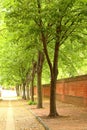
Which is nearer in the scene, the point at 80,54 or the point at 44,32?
the point at 44,32

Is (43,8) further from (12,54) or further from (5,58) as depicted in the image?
(5,58)

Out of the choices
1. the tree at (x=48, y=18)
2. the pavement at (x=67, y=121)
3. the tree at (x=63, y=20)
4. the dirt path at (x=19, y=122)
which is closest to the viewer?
the pavement at (x=67, y=121)

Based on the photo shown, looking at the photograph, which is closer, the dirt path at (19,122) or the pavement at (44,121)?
the pavement at (44,121)

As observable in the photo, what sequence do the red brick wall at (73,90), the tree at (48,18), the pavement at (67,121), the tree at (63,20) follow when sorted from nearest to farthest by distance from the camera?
the pavement at (67,121) → the tree at (63,20) → the tree at (48,18) → the red brick wall at (73,90)

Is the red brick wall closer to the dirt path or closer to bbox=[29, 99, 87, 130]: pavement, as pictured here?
the dirt path

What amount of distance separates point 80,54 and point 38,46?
14.0 meters

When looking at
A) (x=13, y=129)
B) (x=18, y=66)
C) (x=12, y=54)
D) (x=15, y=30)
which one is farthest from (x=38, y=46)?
(x=18, y=66)

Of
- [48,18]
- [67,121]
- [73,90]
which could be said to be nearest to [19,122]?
[67,121]

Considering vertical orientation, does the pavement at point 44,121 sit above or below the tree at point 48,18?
below

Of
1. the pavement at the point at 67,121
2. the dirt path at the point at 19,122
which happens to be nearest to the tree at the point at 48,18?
the pavement at the point at 67,121

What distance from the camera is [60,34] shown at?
22.0 meters

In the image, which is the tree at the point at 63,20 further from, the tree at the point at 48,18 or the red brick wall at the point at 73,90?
the red brick wall at the point at 73,90

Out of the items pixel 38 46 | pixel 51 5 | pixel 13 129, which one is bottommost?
pixel 13 129

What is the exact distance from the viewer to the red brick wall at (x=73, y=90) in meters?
30.4
